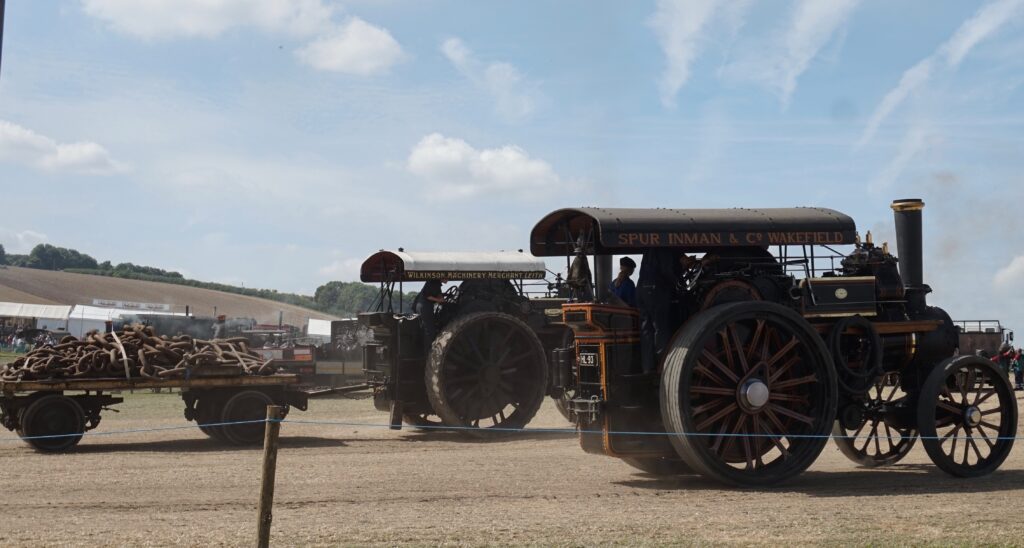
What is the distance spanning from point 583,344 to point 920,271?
3.87 metres

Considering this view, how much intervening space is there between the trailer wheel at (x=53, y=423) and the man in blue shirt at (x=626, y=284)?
23.5ft

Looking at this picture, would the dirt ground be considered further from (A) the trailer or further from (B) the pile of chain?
(B) the pile of chain

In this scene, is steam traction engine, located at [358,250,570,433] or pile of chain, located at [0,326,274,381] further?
steam traction engine, located at [358,250,570,433]

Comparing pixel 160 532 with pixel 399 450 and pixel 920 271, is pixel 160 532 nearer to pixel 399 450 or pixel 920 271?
pixel 399 450

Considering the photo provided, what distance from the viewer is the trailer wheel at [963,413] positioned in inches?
395

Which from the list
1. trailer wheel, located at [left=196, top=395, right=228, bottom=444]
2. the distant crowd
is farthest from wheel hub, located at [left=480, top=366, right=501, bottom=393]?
the distant crowd

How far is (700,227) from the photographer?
9.58 m

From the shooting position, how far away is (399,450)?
43.3ft

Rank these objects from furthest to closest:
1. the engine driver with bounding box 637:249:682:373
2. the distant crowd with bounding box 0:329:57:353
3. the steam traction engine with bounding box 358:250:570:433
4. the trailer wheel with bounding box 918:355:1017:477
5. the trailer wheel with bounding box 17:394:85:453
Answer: the distant crowd with bounding box 0:329:57:353 < the steam traction engine with bounding box 358:250:570:433 < the trailer wheel with bounding box 17:394:85:453 < the trailer wheel with bounding box 918:355:1017:477 < the engine driver with bounding box 637:249:682:373

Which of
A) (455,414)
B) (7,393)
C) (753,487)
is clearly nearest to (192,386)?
(7,393)

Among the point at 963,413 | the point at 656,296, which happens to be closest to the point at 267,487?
Result: the point at 656,296

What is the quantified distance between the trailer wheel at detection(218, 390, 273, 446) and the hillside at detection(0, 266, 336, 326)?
63014 mm

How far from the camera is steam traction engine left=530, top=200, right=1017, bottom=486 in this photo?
30.6ft

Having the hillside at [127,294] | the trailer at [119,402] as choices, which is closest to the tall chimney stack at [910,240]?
the trailer at [119,402]
